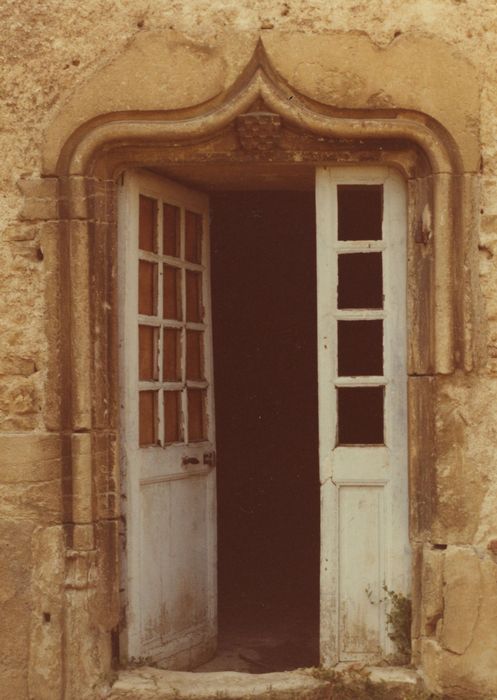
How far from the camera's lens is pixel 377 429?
17.0 ft

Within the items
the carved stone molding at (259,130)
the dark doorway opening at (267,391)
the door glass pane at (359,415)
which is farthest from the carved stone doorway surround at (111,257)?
the dark doorway opening at (267,391)

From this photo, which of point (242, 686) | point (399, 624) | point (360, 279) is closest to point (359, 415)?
point (360, 279)

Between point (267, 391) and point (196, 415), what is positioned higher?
point (267, 391)

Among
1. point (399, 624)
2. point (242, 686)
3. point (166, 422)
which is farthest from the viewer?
point (166, 422)

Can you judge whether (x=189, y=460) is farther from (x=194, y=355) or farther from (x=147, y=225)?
(x=147, y=225)

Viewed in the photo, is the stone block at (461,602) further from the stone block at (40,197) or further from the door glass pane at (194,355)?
the stone block at (40,197)

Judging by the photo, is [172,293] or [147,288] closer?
[147,288]

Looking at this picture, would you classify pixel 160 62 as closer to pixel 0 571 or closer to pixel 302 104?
pixel 302 104

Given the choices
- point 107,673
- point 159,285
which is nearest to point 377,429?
point 159,285

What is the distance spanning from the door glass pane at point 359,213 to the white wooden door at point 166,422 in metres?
0.89

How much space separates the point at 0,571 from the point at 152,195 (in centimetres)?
195

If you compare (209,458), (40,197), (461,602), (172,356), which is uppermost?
(40,197)

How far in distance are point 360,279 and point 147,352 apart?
1.11 meters

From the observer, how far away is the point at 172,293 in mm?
5539
